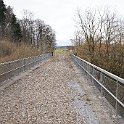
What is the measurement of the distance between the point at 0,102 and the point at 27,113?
248 centimetres

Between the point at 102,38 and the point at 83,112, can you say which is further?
the point at 102,38

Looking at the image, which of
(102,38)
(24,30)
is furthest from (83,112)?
(24,30)

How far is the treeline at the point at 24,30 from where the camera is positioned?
86812mm

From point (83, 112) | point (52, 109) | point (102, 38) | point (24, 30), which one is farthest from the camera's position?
point (24, 30)

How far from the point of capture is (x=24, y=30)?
11106 cm

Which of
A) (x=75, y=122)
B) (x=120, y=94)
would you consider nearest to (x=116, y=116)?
(x=120, y=94)

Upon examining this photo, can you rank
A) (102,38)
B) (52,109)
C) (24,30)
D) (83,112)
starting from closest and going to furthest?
(83,112) < (52,109) < (102,38) < (24,30)

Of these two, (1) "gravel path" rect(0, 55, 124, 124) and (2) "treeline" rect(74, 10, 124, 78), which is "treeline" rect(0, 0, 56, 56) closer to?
(2) "treeline" rect(74, 10, 124, 78)

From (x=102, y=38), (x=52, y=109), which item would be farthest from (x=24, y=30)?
(x=52, y=109)

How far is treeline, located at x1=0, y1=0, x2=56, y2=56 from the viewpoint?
86.8 m

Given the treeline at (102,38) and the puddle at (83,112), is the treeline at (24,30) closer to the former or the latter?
the treeline at (102,38)

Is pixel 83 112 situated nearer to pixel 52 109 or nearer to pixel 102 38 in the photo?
pixel 52 109

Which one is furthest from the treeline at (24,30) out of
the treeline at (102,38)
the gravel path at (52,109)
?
the gravel path at (52,109)

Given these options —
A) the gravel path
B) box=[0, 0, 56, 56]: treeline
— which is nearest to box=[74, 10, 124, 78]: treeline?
the gravel path
